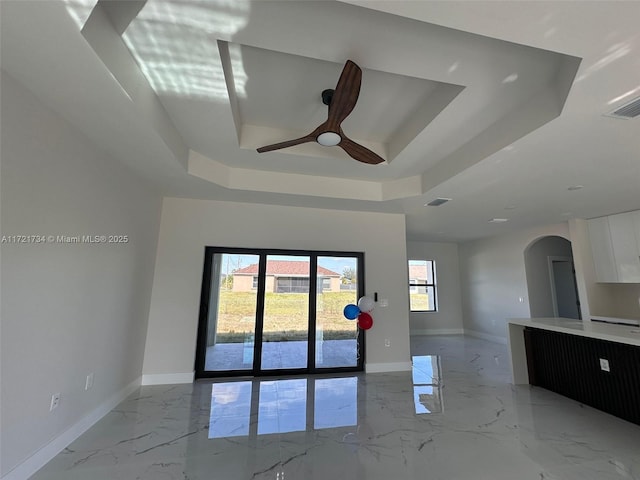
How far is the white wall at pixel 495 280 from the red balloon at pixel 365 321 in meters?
4.36

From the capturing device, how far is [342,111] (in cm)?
232

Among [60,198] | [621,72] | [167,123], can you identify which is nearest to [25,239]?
[60,198]

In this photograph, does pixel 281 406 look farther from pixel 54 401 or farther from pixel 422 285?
pixel 422 285

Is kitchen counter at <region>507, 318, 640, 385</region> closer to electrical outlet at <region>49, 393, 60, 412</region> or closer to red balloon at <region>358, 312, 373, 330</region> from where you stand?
red balloon at <region>358, 312, 373, 330</region>

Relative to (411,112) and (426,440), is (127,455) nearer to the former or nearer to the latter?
(426,440)

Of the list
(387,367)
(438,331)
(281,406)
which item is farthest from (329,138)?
(438,331)

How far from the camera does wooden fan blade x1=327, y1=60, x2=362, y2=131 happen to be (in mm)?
1909

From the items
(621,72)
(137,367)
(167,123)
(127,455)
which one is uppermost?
(167,123)

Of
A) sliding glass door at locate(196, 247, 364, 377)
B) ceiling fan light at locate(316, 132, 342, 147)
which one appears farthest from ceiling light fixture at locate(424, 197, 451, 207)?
ceiling fan light at locate(316, 132, 342, 147)

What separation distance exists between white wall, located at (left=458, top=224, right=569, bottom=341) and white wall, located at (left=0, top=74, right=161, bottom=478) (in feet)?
25.3

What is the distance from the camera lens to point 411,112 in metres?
3.07

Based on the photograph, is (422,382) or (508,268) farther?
(508,268)

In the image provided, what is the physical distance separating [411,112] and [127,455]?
13.4ft

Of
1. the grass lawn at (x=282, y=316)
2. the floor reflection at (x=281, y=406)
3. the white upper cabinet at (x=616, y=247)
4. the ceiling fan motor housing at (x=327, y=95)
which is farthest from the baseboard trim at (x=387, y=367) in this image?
the white upper cabinet at (x=616, y=247)
